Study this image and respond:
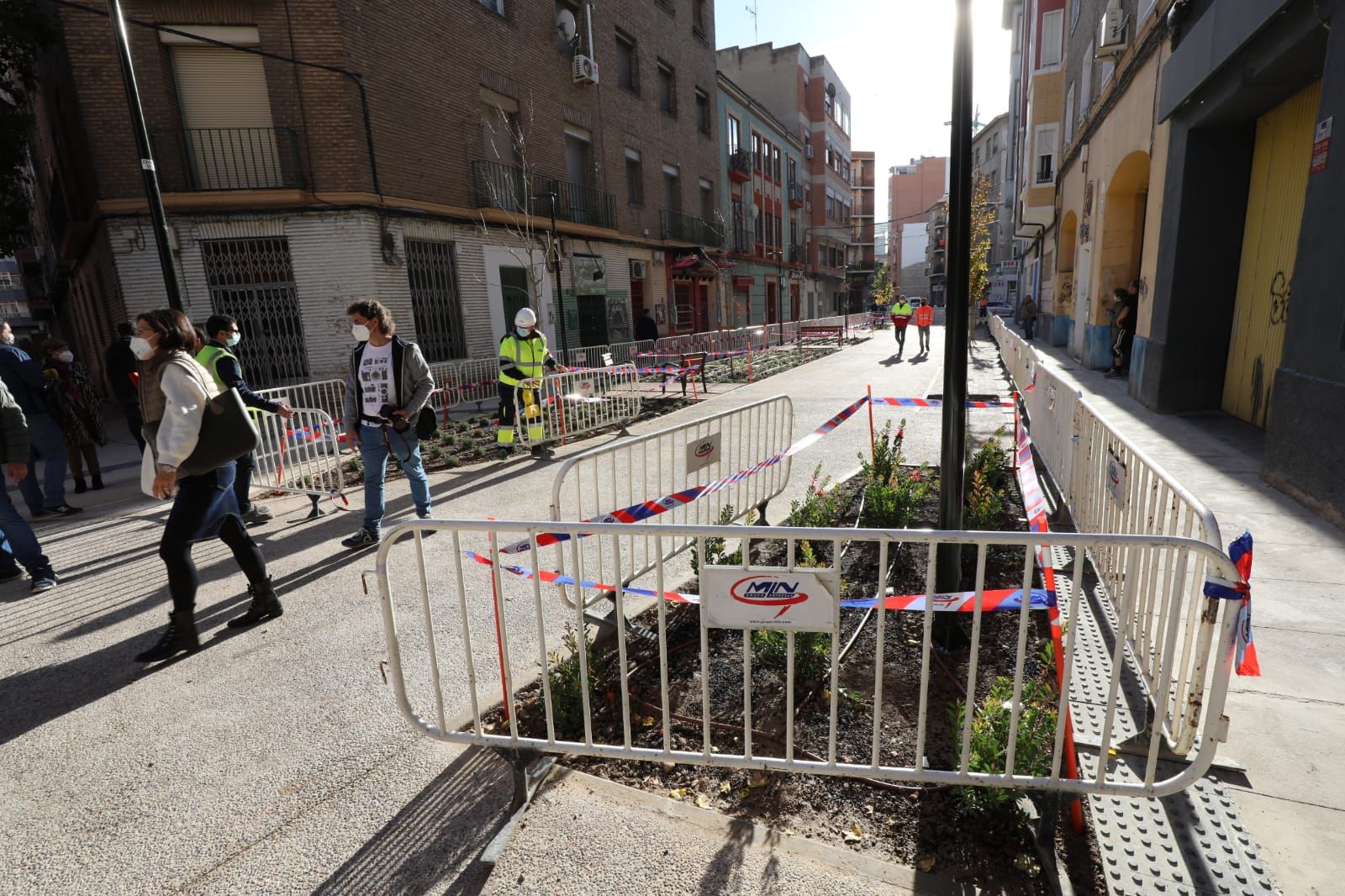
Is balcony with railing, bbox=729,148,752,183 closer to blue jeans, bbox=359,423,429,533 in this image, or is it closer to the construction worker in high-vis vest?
the construction worker in high-vis vest

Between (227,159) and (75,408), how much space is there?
23.4ft

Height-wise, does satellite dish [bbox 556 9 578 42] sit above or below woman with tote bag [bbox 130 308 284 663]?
above

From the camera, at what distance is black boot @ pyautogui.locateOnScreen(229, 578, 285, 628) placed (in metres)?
4.05

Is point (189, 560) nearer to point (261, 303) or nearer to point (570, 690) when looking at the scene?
point (570, 690)

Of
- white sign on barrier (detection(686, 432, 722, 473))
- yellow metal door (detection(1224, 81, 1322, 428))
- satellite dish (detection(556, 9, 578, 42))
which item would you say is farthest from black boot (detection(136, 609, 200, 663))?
satellite dish (detection(556, 9, 578, 42))

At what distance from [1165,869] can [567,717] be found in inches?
85.2

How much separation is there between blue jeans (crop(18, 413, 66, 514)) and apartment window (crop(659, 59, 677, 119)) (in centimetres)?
2194

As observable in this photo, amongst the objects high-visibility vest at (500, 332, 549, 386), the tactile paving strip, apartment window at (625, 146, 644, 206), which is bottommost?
the tactile paving strip

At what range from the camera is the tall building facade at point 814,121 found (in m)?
41.1

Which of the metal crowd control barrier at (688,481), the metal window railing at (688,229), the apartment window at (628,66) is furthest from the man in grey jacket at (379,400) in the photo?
the metal window railing at (688,229)

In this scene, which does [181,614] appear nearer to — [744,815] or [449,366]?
[744,815]

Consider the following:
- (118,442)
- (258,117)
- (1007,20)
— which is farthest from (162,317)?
(1007,20)

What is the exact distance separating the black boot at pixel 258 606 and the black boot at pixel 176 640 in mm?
287

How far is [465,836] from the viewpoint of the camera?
2344 millimetres
